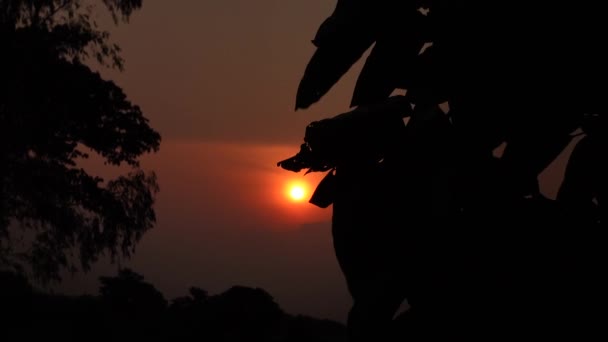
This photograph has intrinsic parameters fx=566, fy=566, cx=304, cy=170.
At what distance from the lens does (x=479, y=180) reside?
0.90 meters

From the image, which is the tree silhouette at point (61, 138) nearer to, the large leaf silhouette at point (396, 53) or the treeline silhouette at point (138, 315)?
the treeline silhouette at point (138, 315)

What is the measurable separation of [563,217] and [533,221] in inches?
2.2

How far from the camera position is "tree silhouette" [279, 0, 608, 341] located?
2.77ft

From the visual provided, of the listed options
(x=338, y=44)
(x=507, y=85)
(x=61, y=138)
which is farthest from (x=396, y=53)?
(x=61, y=138)

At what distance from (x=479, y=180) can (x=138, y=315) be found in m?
14.3

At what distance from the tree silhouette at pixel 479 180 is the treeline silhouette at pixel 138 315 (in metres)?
10.4

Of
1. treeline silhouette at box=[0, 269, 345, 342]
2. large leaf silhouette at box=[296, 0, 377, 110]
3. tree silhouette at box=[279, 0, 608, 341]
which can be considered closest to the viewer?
tree silhouette at box=[279, 0, 608, 341]

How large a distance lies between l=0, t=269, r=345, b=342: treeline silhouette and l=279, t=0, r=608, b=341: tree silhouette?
10.4 m

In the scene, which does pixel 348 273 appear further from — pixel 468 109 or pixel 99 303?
pixel 99 303

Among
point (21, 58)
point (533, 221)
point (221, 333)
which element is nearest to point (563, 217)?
point (533, 221)

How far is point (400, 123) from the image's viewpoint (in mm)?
951

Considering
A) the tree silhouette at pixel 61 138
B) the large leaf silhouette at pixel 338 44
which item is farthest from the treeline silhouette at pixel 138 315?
the large leaf silhouette at pixel 338 44

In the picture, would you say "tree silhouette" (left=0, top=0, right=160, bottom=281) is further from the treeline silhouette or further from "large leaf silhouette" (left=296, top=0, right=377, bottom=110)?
"large leaf silhouette" (left=296, top=0, right=377, bottom=110)

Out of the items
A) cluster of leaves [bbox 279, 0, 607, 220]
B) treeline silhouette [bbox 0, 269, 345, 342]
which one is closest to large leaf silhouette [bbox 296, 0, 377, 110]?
cluster of leaves [bbox 279, 0, 607, 220]
